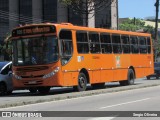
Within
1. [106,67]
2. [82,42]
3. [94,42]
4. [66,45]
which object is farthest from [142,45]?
[66,45]

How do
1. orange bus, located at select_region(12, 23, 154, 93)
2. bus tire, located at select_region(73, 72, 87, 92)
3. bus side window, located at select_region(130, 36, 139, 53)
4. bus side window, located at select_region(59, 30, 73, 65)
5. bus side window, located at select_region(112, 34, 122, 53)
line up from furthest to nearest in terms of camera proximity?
bus side window, located at select_region(130, 36, 139, 53), bus side window, located at select_region(112, 34, 122, 53), bus tire, located at select_region(73, 72, 87, 92), bus side window, located at select_region(59, 30, 73, 65), orange bus, located at select_region(12, 23, 154, 93)

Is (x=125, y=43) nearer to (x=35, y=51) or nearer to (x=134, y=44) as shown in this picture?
(x=134, y=44)

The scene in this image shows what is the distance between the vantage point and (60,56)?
2327 cm

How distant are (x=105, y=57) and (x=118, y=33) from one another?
2376 millimetres

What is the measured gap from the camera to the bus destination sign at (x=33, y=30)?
2345 centimetres

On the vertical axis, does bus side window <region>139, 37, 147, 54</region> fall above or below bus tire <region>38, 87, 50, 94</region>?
above

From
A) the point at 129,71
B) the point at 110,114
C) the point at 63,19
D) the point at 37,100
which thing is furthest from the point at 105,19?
the point at 110,114

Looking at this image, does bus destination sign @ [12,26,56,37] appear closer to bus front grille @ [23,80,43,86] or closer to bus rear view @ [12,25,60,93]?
bus rear view @ [12,25,60,93]

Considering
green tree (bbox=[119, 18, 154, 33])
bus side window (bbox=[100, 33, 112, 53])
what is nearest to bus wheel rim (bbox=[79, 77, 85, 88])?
bus side window (bbox=[100, 33, 112, 53])

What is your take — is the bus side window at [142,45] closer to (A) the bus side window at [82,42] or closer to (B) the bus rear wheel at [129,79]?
(B) the bus rear wheel at [129,79]

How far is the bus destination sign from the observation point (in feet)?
76.9

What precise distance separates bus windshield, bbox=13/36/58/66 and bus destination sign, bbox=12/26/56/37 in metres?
0.29

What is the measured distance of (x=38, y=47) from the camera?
2356 cm

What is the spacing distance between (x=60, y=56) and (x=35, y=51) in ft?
4.24
